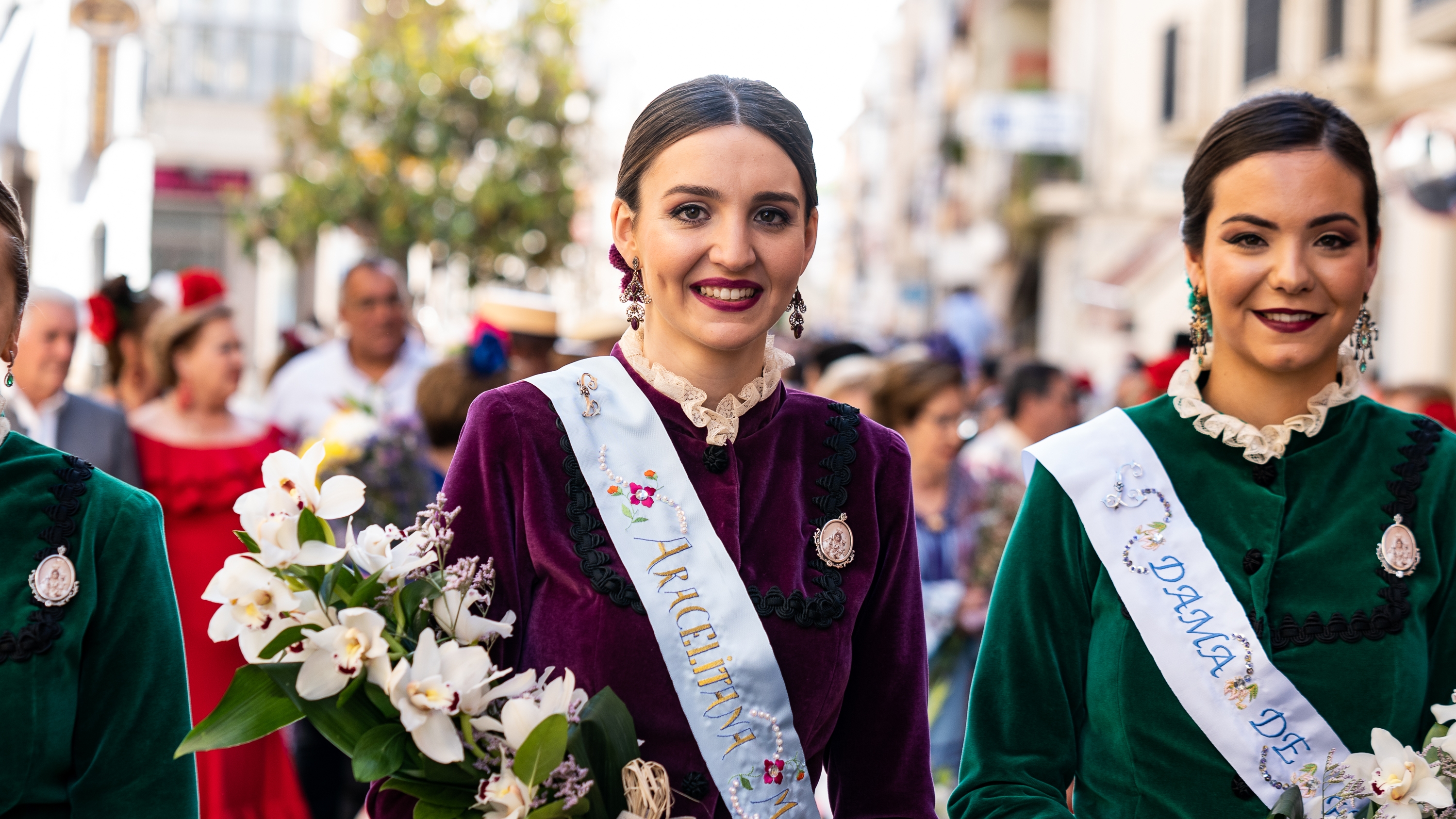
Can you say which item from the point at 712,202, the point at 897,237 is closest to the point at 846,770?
the point at 712,202

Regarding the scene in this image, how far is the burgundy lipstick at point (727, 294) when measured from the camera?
82.7 inches

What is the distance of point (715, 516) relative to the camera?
2158 millimetres

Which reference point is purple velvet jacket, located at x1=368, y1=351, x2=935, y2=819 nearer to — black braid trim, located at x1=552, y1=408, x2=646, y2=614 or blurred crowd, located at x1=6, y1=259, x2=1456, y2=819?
black braid trim, located at x1=552, y1=408, x2=646, y2=614

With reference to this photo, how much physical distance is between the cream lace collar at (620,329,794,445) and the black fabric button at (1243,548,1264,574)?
727 mm

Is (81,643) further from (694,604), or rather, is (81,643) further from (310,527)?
(694,604)

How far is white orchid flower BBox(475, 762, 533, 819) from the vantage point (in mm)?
1767

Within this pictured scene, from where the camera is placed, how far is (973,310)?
16.3m

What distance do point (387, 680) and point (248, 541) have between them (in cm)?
25

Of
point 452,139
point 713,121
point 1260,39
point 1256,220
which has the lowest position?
point 1256,220

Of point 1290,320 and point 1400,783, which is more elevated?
point 1290,320

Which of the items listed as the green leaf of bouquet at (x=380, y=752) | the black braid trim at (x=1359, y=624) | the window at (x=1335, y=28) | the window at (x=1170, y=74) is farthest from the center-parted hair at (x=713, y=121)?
the window at (x=1170, y=74)

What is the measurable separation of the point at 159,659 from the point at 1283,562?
1554mm

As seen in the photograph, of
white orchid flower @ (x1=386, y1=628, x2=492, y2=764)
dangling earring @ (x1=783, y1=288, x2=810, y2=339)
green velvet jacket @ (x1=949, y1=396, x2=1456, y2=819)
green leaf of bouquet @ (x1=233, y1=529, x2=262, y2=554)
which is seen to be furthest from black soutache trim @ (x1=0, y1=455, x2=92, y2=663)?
green velvet jacket @ (x1=949, y1=396, x2=1456, y2=819)

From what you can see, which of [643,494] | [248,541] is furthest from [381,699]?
[643,494]
